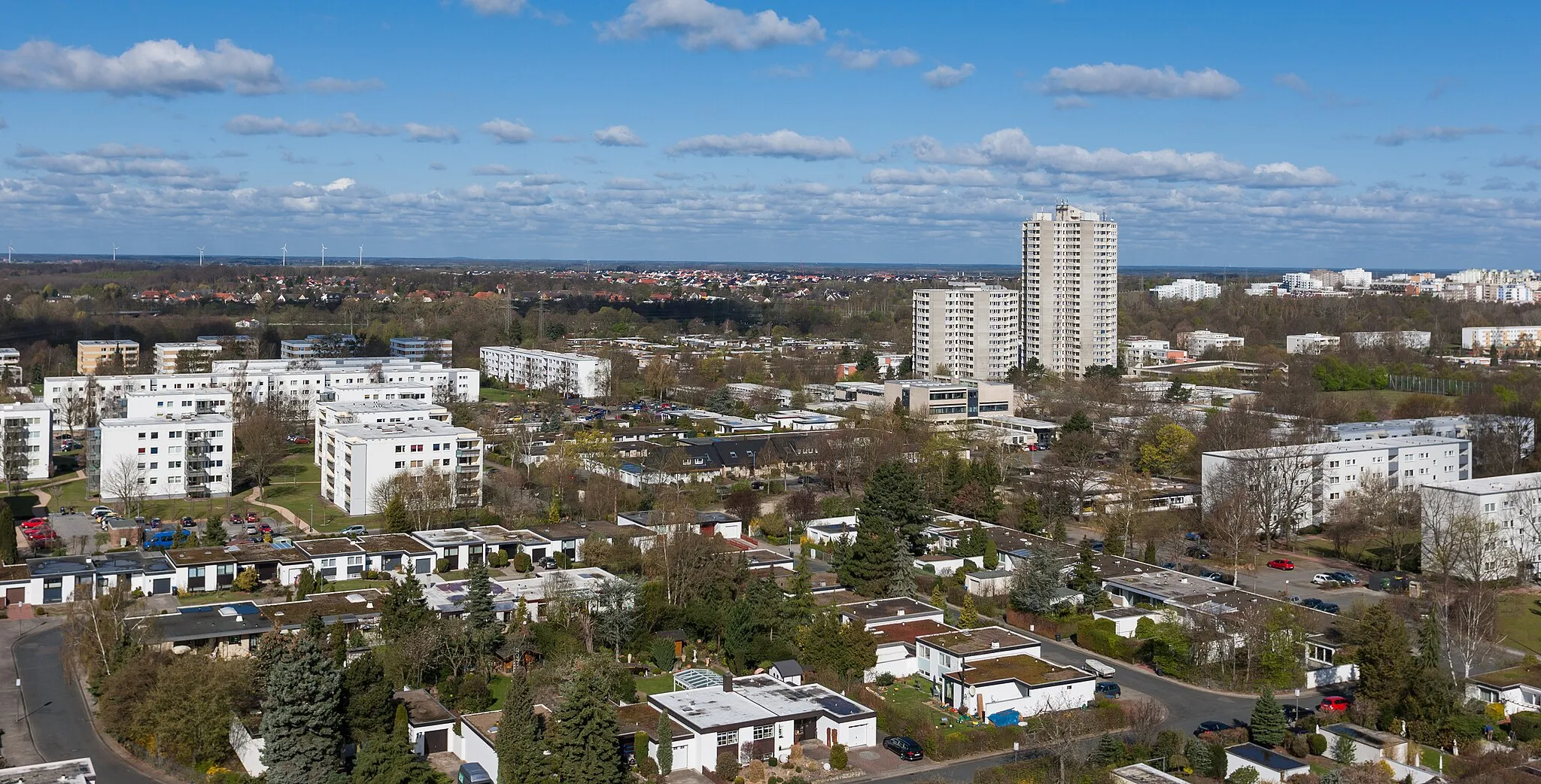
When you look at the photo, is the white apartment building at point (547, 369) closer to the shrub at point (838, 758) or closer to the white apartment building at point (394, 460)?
the white apartment building at point (394, 460)

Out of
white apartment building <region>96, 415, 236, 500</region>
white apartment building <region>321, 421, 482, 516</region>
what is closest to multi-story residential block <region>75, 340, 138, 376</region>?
white apartment building <region>96, 415, 236, 500</region>

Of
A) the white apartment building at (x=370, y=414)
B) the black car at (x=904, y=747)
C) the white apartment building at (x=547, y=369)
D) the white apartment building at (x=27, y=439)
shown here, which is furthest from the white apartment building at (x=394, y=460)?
the white apartment building at (x=547, y=369)

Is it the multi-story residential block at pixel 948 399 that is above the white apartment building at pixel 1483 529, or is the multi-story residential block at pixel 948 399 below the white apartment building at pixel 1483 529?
above

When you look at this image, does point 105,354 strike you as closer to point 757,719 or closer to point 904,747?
point 757,719

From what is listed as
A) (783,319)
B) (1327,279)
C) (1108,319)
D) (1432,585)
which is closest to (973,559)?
(1432,585)

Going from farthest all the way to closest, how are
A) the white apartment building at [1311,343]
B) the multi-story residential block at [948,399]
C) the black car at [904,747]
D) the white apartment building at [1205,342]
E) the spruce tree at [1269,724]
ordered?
1. the white apartment building at [1205,342]
2. the white apartment building at [1311,343]
3. the multi-story residential block at [948,399]
4. the black car at [904,747]
5. the spruce tree at [1269,724]

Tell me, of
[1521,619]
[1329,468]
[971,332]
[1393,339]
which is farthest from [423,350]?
[1521,619]
